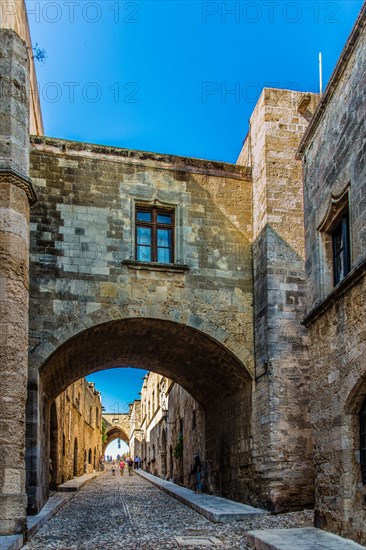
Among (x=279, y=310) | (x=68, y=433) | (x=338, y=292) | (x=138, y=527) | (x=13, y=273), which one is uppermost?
(x=13, y=273)

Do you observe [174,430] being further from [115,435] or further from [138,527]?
[115,435]

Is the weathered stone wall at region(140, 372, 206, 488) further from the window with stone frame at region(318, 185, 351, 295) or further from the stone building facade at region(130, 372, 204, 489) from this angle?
the window with stone frame at region(318, 185, 351, 295)

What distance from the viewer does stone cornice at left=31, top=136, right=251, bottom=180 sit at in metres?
12.1

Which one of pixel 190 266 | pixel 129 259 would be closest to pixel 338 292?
pixel 190 266

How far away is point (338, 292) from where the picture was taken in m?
7.62

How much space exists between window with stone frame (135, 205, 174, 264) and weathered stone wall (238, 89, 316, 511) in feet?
5.68

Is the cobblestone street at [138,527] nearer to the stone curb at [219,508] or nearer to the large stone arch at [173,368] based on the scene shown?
the stone curb at [219,508]

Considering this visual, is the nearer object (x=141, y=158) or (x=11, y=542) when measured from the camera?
(x=11, y=542)

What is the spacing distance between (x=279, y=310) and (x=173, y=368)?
4.60 meters

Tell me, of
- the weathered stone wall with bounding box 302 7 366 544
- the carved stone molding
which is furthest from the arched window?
the carved stone molding

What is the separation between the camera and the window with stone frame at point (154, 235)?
486 inches

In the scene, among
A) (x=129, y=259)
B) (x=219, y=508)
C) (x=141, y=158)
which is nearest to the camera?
(x=219, y=508)

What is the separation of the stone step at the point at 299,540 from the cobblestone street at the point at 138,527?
1.56ft

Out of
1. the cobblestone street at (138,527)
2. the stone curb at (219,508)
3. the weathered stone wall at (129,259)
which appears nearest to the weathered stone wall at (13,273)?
the cobblestone street at (138,527)
